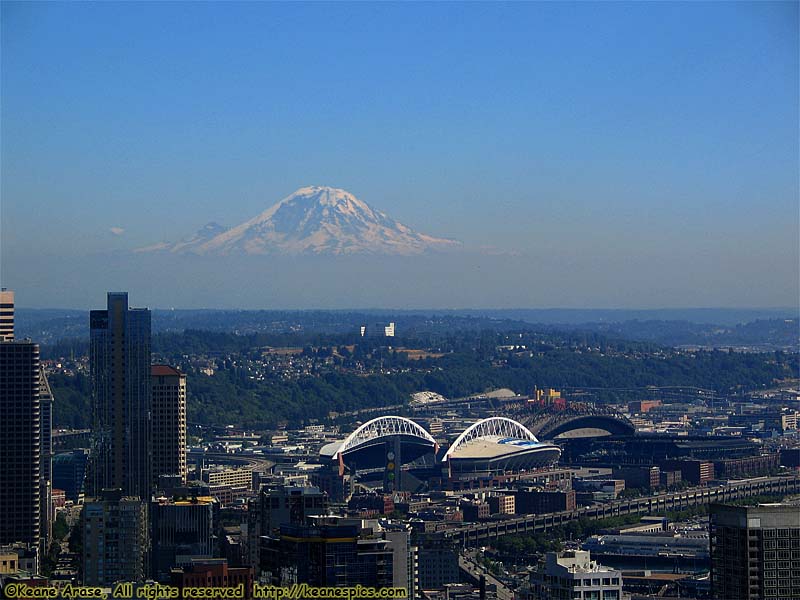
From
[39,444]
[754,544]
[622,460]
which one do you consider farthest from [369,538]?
[622,460]

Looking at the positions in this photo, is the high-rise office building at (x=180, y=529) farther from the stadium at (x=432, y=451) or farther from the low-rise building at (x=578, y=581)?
the stadium at (x=432, y=451)

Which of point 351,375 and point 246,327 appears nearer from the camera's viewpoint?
point 351,375

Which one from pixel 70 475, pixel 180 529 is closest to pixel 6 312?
pixel 70 475

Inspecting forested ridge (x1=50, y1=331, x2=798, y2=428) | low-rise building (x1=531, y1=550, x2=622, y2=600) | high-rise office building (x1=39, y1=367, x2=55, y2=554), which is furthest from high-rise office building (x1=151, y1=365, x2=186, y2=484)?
forested ridge (x1=50, y1=331, x2=798, y2=428)

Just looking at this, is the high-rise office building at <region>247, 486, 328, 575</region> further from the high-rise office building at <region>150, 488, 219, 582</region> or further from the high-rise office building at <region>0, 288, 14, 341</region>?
the high-rise office building at <region>0, 288, 14, 341</region>

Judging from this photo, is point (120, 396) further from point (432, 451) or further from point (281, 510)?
point (432, 451)

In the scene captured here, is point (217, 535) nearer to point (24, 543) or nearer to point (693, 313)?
point (24, 543)

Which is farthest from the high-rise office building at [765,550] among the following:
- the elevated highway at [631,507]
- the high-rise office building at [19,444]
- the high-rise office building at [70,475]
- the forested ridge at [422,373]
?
the forested ridge at [422,373]
